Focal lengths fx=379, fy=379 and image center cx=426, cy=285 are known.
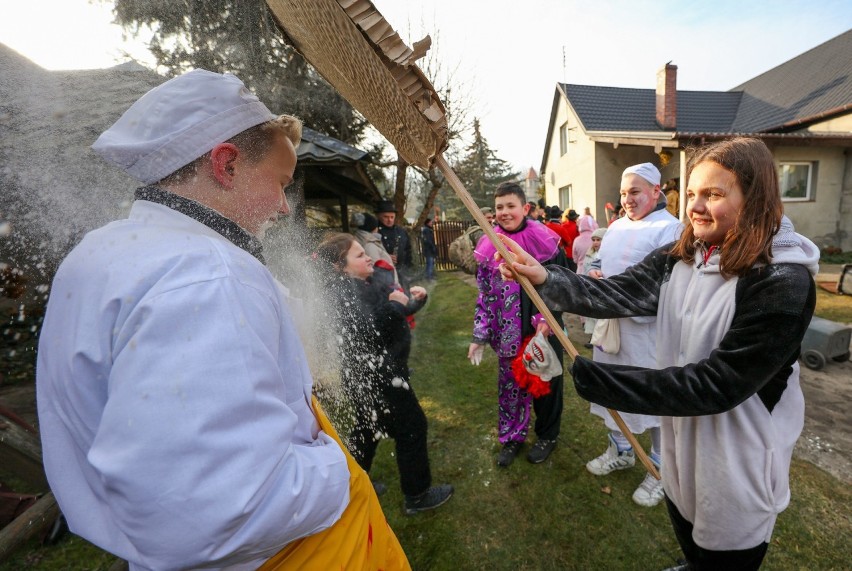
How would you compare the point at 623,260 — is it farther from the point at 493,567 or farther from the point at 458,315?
the point at 458,315

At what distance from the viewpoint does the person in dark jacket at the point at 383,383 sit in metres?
2.72

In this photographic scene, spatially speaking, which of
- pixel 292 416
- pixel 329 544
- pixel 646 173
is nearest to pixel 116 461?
pixel 292 416

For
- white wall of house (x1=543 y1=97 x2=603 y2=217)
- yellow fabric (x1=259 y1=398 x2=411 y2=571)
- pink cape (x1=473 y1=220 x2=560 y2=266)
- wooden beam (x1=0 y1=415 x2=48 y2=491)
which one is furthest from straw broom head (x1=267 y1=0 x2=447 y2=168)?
white wall of house (x1=543 y1=97 x2=603 y2=217)

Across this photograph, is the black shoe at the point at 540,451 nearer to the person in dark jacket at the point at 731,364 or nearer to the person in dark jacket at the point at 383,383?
the person in dark jacket at the point at 383,383

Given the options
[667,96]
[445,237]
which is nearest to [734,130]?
[667,96]

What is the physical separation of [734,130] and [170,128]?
825 inches

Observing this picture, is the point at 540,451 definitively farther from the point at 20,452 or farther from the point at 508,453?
the point at 20,452

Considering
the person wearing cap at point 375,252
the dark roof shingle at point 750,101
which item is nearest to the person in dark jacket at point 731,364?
the person wearing cap at point 375,252

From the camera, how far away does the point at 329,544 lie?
41.8 inches

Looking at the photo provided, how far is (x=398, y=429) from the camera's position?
2.71 metres

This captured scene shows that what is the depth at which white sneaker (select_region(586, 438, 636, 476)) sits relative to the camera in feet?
10.1

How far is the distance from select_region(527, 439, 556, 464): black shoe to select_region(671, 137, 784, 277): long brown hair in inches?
94.6

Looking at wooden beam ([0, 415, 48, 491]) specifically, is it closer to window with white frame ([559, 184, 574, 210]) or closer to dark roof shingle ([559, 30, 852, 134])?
dark roof shingle ([559, 30, 852, 134])

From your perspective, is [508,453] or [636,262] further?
[508,453]
